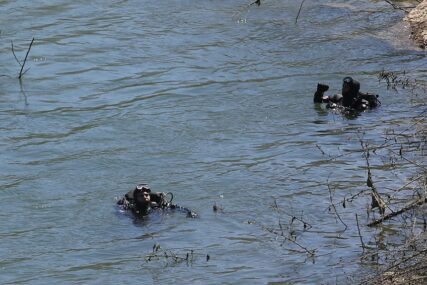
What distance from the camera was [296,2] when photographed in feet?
79.0

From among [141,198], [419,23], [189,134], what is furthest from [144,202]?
[419,23]

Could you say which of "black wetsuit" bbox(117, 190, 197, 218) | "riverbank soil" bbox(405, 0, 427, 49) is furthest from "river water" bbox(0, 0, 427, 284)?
"riverbank soil" bbox(405, 0, 427, 49)

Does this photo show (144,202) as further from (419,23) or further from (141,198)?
(419,23)

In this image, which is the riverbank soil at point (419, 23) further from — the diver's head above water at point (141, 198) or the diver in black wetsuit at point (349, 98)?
the diver's head above water at point (141, 198)

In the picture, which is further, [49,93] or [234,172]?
[49,93]

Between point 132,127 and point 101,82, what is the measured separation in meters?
2.71

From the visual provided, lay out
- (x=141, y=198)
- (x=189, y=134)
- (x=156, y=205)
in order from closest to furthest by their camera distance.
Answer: (x=141, y=198)
(x=156, y=205)
(x=189, y=134)

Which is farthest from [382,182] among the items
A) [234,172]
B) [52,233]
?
[52,233]

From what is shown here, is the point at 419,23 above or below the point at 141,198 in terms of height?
above

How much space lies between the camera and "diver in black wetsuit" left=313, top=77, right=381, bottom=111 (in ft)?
55.2

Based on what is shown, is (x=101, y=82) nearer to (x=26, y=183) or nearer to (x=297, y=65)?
(x=297, y=65)

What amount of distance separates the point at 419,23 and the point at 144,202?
990cm

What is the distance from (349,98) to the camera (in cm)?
1694

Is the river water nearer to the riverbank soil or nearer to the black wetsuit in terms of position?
the black wetsuit
